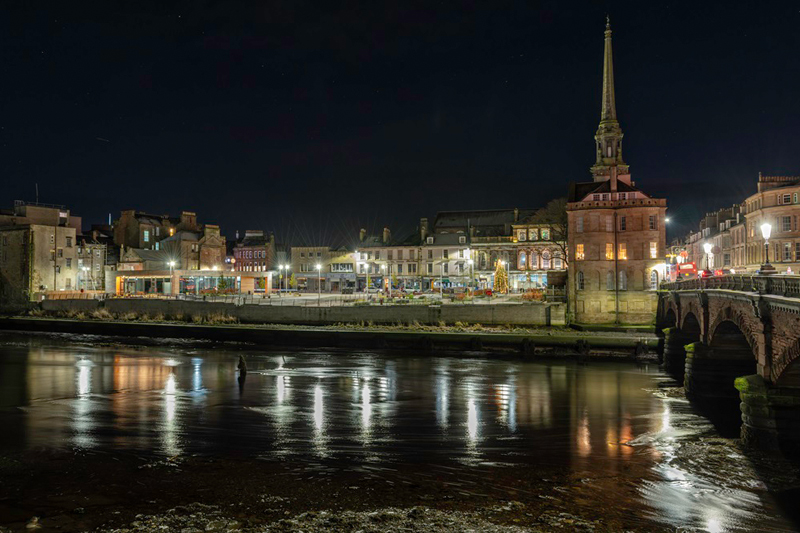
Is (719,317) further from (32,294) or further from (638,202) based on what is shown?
(32,294)

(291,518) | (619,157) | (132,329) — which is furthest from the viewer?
(619,157)

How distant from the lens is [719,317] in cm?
2642

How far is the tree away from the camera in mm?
75069

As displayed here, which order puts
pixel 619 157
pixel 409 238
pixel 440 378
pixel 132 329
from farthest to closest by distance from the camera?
1. pixel 409 238
2. pixel 619 157
3. pixel 132 329
4. pixel 440 378

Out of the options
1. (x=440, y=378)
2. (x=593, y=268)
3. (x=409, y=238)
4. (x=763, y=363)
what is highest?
(x=409, y=238)

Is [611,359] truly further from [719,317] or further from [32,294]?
[32,294]

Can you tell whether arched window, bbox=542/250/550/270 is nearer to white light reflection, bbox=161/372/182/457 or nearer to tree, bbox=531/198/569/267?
tree, bbox=531/198/569/267

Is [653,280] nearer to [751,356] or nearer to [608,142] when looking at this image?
[608,142]

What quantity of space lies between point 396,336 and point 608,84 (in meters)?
52.0

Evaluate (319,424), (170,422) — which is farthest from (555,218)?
(170,422)

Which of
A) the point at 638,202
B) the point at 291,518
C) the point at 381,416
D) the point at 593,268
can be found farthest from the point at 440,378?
the point at 638,202

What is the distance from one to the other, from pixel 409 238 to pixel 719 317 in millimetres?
71181

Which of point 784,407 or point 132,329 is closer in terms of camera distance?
point 784,407

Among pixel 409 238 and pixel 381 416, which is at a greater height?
pixel 409 238
